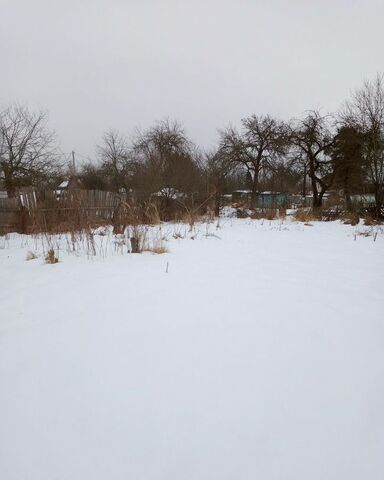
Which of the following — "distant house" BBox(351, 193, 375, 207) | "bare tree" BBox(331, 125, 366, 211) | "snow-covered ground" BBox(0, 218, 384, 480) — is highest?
"bare tree" BBox(331, 125, 366, 211)

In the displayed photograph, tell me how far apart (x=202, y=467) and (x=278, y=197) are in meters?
18.6

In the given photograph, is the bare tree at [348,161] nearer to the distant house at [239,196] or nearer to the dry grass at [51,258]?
the distant house at [239,196]

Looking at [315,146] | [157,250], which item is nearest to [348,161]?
[315,146]

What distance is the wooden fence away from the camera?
484 centimetres

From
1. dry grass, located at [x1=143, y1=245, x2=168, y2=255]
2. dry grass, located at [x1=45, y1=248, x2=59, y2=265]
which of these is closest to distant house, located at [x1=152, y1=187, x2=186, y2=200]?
dry grass, located at [x1=143, y1=245, x2=168, y2=255]

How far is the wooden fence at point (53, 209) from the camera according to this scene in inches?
191

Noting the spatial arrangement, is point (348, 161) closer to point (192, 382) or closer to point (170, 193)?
point (170, 193)

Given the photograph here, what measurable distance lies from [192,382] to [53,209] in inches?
261

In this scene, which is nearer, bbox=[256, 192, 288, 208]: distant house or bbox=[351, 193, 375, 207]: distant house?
bbox=[351, 193, 375, 207]: distant house

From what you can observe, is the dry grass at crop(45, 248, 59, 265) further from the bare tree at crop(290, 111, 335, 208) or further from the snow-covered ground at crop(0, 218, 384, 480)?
the bare tree at crop(290, 111, 335, 208)

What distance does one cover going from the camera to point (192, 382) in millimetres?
1352

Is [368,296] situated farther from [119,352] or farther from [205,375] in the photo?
[119,352]

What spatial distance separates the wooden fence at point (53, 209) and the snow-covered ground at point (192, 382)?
2.34 metres

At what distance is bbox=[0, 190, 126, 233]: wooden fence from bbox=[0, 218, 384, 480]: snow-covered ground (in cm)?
234
